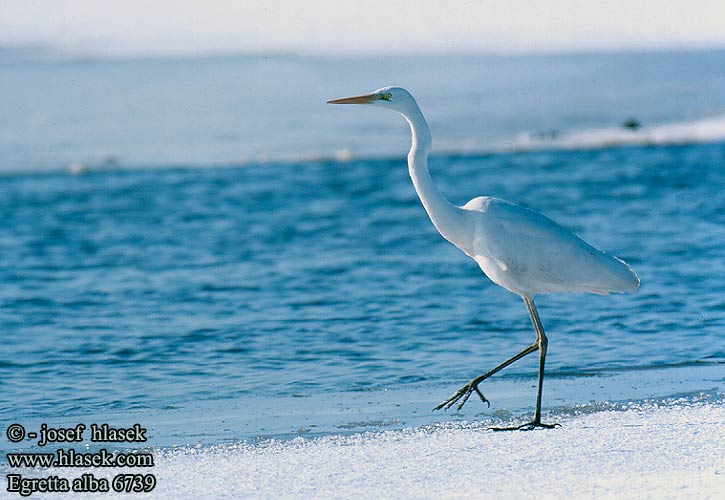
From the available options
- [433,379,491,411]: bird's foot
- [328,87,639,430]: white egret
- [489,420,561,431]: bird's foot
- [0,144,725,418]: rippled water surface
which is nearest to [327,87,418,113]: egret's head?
[328,87,639,430]: white egret

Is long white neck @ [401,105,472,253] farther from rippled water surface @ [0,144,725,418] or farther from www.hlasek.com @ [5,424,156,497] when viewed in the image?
www.hlasek.com @ [5,424,156,497]

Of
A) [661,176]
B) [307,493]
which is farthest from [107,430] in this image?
[661,176]

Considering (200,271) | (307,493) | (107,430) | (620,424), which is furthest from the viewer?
(200,271)

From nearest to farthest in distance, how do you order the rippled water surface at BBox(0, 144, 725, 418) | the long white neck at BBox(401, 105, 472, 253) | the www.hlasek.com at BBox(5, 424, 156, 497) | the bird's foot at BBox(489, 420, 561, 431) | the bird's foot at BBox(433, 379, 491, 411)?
the www.hlasek.com at BBox(5, 424, 156, 497) → the bird's foot at BBox(489, 420, 561, 431) → the bird's foot at BBox(433, 379, 491, 411) → the long white neck at BBox(401, 105, 472, 253) → the rippled water surface at BBox(0, 144, 725, 418)

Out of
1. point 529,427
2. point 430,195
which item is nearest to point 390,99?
point 430,195

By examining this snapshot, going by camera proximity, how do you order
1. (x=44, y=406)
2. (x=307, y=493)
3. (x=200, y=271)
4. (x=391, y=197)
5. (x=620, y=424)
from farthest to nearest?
(x=391, y=197)
(x=200, y=271)
(x=44, y=406)
(x=620, y=424)
(x=307, y=493)

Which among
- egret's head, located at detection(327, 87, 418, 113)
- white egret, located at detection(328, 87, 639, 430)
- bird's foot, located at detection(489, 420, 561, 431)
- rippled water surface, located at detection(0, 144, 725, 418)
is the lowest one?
rippled water surface, located at detection(0, 144, 725, 418)

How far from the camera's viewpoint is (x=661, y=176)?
15.1 metres

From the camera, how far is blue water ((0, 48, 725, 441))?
22.6ft

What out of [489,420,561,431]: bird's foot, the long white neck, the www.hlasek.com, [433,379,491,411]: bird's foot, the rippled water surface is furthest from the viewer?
the rippled water surface

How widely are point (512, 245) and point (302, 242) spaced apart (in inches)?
257

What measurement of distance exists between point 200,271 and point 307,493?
6.53 meters

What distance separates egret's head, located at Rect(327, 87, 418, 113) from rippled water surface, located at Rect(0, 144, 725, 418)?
5.36 ft

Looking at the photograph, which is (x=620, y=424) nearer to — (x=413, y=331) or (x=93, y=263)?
(x=413, y=331)
